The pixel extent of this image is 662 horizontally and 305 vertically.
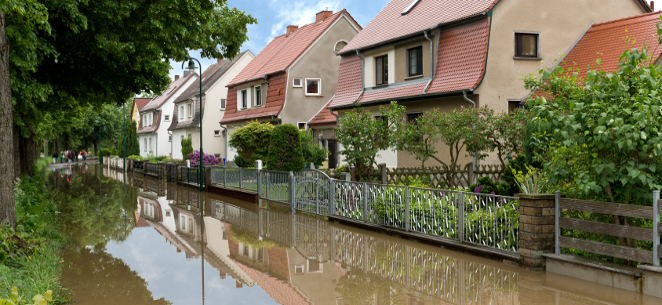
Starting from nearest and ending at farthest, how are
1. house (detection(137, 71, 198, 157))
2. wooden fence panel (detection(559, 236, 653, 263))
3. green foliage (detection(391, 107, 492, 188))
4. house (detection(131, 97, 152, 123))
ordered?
wooden fence panel (detection(559, 236, 653, 263)) → green foliage (detection(391, 107, 492, 188)) → house (detection(137, 71, 198, 157)) → house (detection(131, 97, 152, 123))

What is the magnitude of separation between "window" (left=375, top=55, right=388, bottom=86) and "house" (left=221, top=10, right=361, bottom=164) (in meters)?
9.50

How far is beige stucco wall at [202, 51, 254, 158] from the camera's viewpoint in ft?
144

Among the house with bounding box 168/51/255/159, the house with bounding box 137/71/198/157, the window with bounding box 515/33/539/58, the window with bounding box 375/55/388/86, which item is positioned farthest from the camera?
the house with bounding box 137/71/198/157

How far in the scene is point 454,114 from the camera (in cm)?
1538

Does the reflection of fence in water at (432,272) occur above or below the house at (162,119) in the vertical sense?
below

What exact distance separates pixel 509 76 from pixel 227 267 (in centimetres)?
1308

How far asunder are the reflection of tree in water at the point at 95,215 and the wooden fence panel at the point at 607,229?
892 cm

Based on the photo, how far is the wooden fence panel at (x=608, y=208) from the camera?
6.96m

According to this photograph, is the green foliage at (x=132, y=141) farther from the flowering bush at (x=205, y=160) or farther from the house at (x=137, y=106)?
the flowering bush at (x=205, y=160)

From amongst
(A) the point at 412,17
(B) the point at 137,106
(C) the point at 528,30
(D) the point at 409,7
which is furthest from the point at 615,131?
(B) the point at 137,106

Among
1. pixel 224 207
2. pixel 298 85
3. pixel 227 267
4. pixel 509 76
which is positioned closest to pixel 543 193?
pixel 227 267

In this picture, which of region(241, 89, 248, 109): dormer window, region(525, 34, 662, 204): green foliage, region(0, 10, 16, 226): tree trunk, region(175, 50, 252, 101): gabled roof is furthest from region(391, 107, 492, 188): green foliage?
region(175, 50, 252, 101): gabled roof

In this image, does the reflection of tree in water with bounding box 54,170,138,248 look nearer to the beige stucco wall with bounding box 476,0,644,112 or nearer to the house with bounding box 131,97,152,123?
the beige stucco wall with bounding box 476,0,644,112

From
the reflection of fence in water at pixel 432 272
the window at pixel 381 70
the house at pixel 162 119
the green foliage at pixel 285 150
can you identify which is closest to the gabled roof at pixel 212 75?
the house at pixel 162 119
